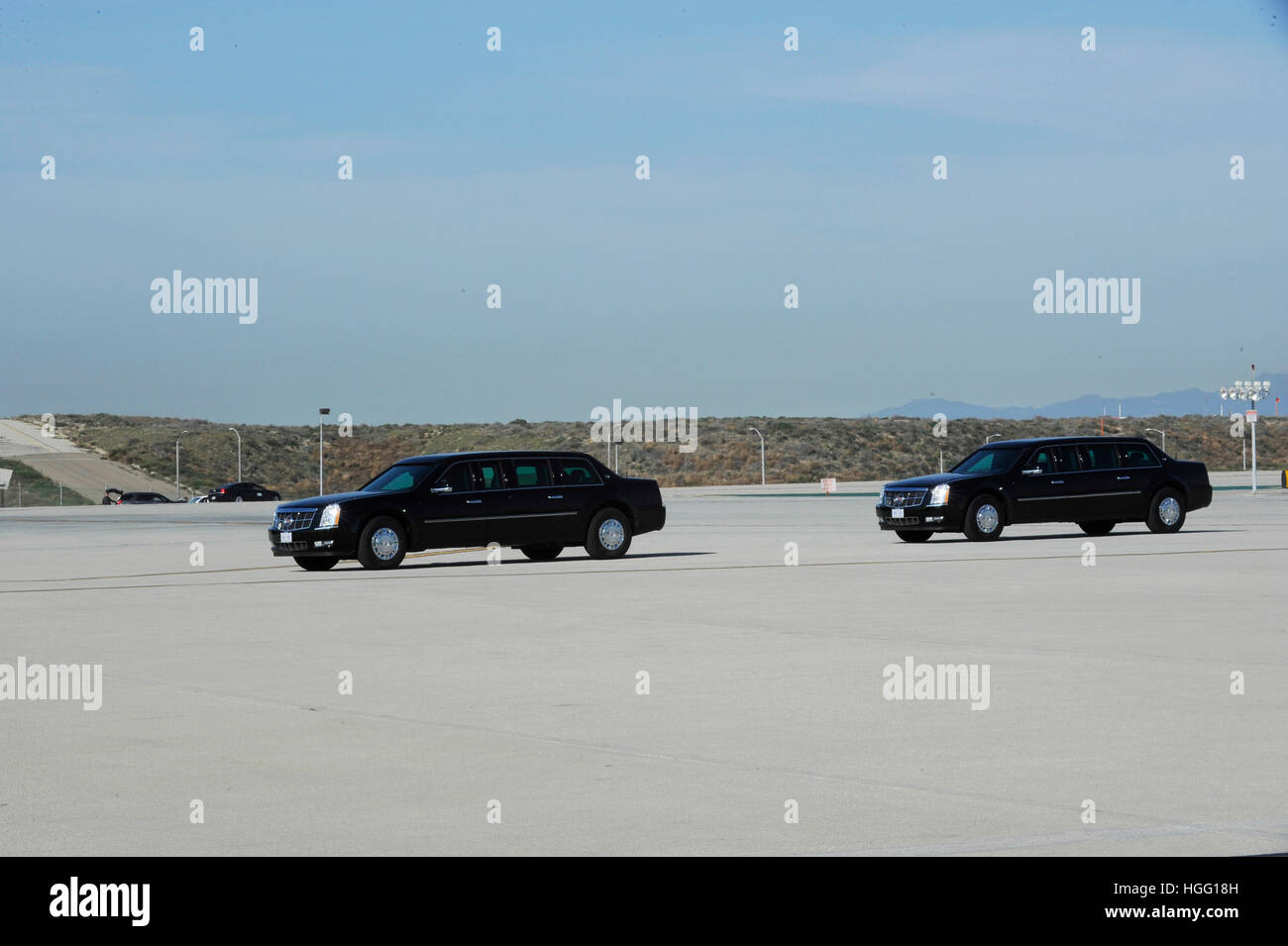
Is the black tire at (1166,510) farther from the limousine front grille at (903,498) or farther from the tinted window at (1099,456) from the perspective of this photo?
the limousine front grille at (903,498)

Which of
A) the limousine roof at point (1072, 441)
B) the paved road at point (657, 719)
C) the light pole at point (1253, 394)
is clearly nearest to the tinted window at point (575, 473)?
the paved road at point (657, 719)

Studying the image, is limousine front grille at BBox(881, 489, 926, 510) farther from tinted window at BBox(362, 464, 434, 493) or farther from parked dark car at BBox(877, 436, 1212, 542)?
tinted window at BBox(362, 464, 434, 493)

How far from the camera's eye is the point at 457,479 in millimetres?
24906

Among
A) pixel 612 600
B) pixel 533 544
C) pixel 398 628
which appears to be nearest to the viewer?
pixel 398 628

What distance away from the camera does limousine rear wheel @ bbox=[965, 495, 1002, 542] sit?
29297 mm

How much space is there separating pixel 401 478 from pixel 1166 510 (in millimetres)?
14159

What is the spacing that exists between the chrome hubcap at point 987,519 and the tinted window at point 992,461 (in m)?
0.75

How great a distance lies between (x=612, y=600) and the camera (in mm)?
18438

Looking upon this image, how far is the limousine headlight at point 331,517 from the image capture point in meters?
23.8

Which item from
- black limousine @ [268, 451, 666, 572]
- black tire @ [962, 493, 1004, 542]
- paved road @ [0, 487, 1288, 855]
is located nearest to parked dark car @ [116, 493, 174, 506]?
black limousine @ [268, 451, 666, 572]
